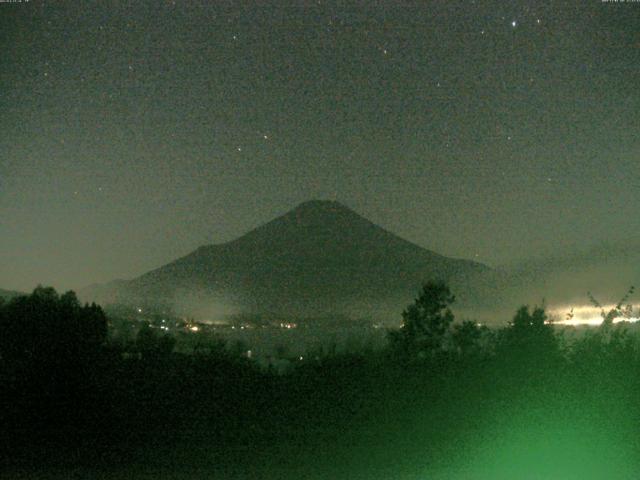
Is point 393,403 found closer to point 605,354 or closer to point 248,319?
point 605,354

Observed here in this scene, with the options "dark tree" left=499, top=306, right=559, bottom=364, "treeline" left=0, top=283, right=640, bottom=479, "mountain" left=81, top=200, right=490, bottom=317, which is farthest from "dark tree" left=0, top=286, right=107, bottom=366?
"mountain" left=81, top=200, right=490, bottom=317

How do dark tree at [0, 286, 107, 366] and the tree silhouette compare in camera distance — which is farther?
the tree silhouette

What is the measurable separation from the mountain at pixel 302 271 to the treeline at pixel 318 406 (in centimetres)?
2915

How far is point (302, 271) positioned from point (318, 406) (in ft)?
162

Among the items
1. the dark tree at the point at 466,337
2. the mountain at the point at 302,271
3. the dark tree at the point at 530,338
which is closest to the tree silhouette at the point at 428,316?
the dark tree at the point at 466,337

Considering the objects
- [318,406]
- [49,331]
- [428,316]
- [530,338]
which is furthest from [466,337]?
[49,331]

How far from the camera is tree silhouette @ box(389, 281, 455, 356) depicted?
68.0 ft

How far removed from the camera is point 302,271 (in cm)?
6044

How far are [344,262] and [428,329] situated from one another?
3935 centimetres

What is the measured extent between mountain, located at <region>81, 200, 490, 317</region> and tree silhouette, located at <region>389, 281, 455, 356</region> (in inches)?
755

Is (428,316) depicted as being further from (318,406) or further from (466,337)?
(318,406)

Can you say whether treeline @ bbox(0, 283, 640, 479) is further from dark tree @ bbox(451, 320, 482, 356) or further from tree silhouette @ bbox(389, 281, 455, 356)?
tree silhouette @ bbox(389, 281, 455, 356)

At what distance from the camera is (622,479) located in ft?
27.6

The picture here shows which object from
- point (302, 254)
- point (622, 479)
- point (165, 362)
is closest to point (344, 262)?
point (302, 254)
